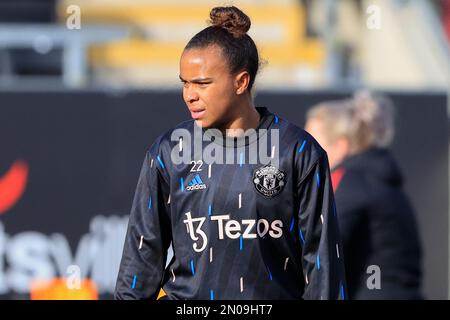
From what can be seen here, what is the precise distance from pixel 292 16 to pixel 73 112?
203 inches

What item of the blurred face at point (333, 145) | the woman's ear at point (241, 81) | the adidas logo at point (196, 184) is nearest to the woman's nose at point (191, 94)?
the woman's ear at point (241, 81)

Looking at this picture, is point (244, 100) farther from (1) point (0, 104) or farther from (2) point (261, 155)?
(1) point (0, 104)

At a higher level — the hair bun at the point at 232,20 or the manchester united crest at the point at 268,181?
the hair bun at the point at 232,20

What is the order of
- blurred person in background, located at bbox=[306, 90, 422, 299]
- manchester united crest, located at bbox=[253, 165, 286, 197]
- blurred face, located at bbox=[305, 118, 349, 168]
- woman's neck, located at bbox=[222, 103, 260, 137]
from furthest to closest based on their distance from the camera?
1. blurred face, located at bbox=[305, 118, 349, 168]
2. blurred person in background, located at bbox=[306, 90, 422, 299]
3. woman's neck, located at bbox=[222, 103, 260, 137]
4. manchester united crest, located at bbox=[253, 165, 286, 197]

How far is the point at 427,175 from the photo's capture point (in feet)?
25.5

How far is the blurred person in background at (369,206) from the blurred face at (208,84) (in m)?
1.80

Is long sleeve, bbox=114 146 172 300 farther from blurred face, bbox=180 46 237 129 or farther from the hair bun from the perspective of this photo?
the hair bun

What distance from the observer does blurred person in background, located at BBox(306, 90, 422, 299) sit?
5.17 m

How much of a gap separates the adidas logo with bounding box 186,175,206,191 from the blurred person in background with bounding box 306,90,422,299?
180cm

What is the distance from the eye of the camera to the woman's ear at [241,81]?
3.49 metres

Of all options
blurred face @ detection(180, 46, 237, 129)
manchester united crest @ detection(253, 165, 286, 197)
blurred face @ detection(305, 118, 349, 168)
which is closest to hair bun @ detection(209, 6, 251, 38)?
blurred face @ detection(180, 46, 237, 129)

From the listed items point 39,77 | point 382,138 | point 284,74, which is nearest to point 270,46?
point 284,74

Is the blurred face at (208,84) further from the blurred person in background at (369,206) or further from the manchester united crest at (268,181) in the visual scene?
the blurred person in background at (369,206)

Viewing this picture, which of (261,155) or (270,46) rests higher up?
(270,46)
